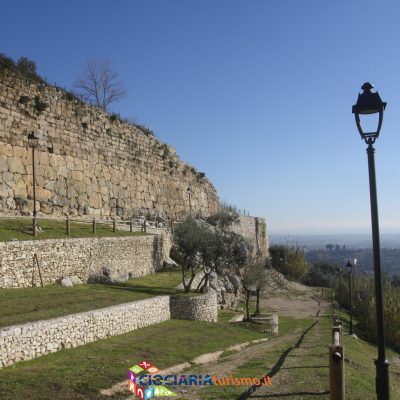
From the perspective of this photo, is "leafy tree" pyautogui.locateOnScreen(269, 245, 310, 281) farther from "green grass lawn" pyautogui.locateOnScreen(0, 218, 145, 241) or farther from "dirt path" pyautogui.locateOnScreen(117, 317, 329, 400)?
"dirt path" pyautogui.locateOnScreen(117, 317, 329, 400)

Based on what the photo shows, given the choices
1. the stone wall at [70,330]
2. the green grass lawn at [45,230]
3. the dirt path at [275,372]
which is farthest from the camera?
the green grass lawn at [45,230]

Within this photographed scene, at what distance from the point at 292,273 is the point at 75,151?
38398mm

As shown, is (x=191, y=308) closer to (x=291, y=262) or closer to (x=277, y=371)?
(x=277, y=371)

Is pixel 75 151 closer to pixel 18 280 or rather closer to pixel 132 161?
pixel 132 161

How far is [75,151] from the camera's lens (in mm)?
→ 30297

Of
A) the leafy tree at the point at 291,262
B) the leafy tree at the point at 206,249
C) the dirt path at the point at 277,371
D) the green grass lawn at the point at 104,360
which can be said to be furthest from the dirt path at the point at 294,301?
the green grass lawn at the point at 104,360

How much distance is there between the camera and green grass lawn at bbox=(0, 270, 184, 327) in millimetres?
13500

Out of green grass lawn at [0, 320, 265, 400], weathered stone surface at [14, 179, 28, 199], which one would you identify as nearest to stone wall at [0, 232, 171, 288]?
weathered stone surface at [14, 179, 28, 199]

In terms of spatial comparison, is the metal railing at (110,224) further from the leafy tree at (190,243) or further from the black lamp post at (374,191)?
the black lamp post at (374,191)

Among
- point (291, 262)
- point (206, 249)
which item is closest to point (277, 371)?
point (206, 249)

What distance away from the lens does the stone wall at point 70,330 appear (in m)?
11.1

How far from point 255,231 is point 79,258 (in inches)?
1700

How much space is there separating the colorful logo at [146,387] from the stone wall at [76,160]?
15083 millimetres

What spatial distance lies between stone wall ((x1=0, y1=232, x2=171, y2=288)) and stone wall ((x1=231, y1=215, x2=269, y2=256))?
89.6 ft
